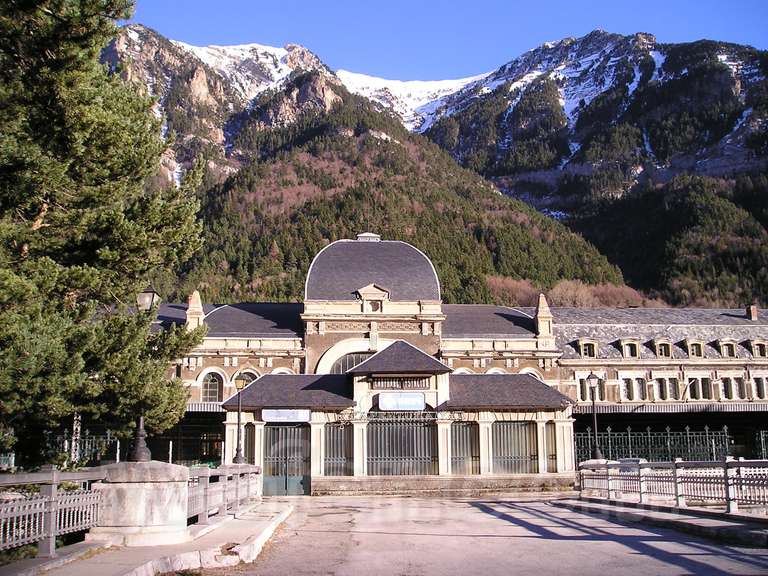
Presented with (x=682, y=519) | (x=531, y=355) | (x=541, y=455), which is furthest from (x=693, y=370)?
(x=682, y=519)

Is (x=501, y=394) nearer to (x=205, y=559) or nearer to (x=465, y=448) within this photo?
(x=465, y=448)

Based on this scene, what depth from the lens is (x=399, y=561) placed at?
42.5ft

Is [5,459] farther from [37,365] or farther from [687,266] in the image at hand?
[687,266]

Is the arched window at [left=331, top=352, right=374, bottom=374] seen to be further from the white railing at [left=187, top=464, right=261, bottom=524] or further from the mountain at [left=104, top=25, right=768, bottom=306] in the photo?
the mountain at [left=104, top=25, right=768, bottom=306]

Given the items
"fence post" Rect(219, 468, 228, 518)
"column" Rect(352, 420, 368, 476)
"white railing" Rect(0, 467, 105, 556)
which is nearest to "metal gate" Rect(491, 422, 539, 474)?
"column" Rect(352, 420, 368, 476)

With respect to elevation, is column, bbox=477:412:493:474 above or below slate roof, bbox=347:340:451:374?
below

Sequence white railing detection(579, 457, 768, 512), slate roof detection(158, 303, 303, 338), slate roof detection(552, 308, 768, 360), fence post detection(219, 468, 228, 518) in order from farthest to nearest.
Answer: slate roof detection(552, 308, 768, 360)
slate roof detection(158, 303, 303, 338)
fence post detection(219, 468, 228, 518)
white railing detection(579, 457, 768, 512)

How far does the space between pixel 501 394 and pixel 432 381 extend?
121 inches

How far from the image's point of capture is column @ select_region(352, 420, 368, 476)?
33000mm

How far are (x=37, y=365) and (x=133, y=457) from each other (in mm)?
3168

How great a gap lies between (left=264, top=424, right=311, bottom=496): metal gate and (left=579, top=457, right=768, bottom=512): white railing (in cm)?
1142

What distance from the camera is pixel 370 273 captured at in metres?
49.2

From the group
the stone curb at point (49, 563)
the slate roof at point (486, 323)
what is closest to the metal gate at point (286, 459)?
the slate roof at point (486, 323)

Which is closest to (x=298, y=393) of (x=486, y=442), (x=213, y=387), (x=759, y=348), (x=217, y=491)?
(x=486, y=442)
